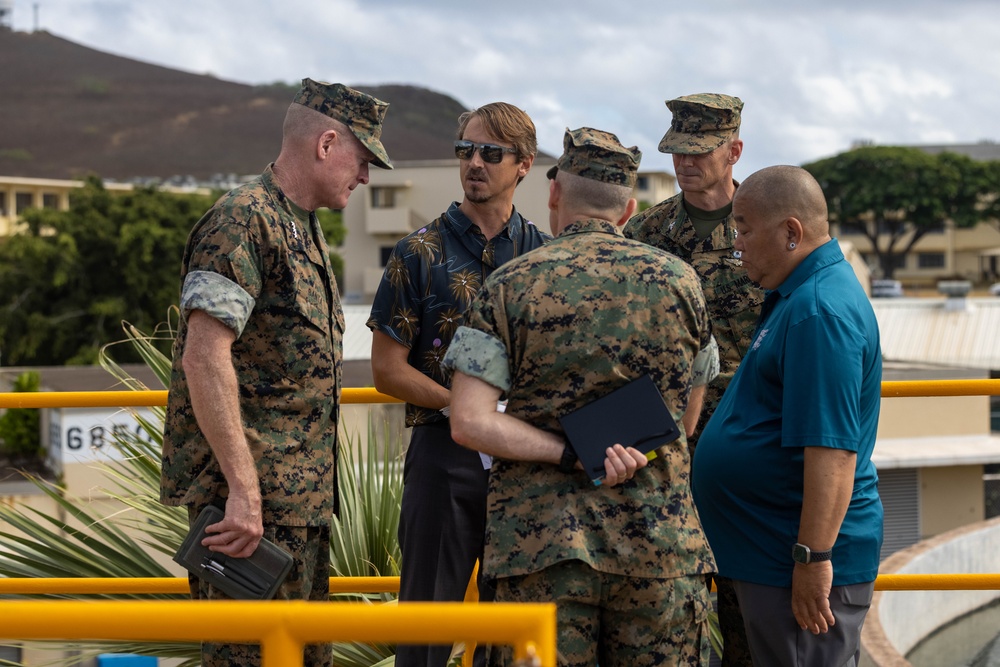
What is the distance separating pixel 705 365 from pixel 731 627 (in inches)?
39.1

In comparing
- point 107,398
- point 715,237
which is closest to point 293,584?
point 107,398

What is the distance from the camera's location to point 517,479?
8.22 ft

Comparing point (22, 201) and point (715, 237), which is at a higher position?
point (22, 201)

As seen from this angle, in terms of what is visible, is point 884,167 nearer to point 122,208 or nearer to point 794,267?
point 122,208

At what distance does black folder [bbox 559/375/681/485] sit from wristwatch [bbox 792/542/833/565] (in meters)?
0.56

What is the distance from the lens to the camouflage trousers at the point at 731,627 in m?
3.23

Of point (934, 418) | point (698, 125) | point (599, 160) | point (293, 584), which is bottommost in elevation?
point (934, 418)

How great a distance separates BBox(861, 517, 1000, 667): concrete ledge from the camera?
14281 mm

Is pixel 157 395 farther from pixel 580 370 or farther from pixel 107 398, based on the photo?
pixel 580 370

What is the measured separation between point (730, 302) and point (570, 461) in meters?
1.36

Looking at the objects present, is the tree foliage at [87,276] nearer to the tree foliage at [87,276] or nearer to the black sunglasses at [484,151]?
the tree foliage at [87,276]

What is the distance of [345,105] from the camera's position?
2.96 meters

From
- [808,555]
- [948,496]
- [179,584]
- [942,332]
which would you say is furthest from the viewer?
[942,332]

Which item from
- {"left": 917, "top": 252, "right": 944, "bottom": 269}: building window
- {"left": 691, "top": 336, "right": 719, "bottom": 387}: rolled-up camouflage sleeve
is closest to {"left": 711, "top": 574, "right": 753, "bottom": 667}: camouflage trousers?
{"left": 691, "top": 336, "right": 719, "bottom": 387}: rolled-up camouflage sleeve
